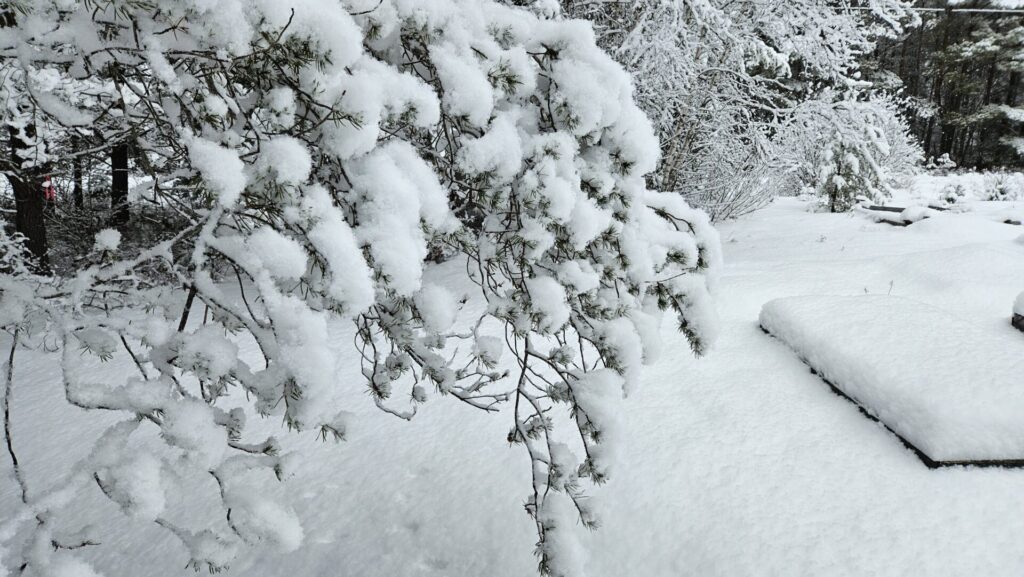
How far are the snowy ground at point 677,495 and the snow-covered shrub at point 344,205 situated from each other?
489 millimetres

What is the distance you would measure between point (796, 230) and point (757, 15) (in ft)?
12.9

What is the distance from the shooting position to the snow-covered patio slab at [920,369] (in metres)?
2.66

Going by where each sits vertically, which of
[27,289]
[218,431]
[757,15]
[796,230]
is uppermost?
[757,15]

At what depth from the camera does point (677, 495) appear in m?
2.54

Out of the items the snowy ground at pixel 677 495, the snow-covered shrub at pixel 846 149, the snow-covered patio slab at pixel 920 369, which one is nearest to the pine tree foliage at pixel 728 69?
the snow-covered shrub at pixel 846 149

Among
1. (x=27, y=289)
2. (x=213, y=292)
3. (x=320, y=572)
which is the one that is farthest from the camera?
(x=320, y=572)

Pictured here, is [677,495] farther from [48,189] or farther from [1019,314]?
[48,189]

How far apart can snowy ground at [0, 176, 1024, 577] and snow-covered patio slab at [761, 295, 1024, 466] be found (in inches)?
4.2

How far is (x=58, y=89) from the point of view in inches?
203

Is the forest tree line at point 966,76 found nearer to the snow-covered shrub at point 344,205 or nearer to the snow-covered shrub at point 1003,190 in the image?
the snow-covered shrub at point 1003,190

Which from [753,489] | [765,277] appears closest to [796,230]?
[765,277]

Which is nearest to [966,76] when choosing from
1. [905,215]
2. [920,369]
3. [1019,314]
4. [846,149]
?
[846,149]

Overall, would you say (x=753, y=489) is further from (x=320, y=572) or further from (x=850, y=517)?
(x=320, y=572)

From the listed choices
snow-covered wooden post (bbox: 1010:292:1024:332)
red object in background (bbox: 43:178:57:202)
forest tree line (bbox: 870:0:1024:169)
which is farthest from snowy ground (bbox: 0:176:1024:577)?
forest tree line (bbox: 870:0:1024:169)
